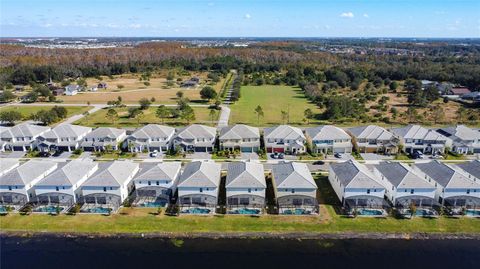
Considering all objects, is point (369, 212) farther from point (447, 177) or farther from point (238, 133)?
point (238, 133)

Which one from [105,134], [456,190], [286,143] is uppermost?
[105,134]

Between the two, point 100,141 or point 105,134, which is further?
point 105,134

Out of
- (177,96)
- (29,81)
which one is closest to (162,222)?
(177,96)

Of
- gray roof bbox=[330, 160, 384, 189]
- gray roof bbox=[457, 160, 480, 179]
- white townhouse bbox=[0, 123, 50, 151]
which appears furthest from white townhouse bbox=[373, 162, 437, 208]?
white townhouse bbox=[0, 123, 50, 151]

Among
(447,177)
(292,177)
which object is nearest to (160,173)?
(292,177)

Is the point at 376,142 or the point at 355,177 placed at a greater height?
the point at 355,177

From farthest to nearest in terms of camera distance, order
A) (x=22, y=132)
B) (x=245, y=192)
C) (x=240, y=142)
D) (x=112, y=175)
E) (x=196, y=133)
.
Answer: (x=22, y=132)
(x=196, y=133)
(x=240, y=142)
(x=112, y=175)
(x=245, y=192)

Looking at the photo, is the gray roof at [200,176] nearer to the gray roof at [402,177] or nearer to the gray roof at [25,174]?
the gray roof at [25,174]

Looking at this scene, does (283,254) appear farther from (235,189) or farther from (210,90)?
(210,90)
